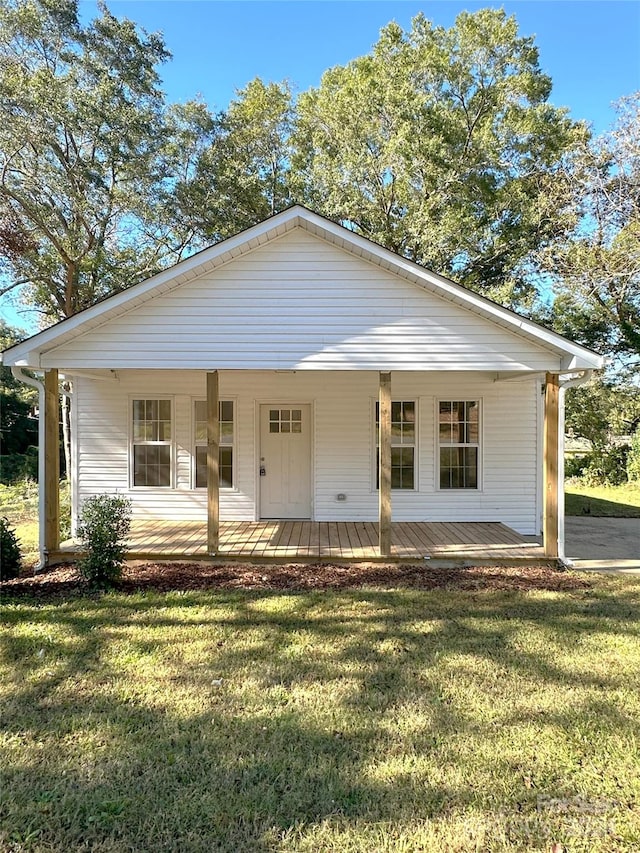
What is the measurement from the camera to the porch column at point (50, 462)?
21.9ft

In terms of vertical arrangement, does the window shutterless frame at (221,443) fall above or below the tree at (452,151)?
below

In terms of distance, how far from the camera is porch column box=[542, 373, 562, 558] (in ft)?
22.2

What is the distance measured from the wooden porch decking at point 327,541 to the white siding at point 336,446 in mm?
357

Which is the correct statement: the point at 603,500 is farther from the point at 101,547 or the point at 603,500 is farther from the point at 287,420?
the point at 101,547

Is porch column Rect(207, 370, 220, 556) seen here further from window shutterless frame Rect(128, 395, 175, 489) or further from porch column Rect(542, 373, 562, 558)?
porch column Rect(542, 373, 562, 558)

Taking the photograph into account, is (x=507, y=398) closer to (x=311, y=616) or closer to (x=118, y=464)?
(x=311, y=616)

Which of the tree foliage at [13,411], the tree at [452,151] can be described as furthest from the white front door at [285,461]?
the tree foliage at [13,411]

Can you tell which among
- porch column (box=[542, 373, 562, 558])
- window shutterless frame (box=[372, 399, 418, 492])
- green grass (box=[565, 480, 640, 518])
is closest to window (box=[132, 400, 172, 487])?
window shutterless frame (box=[372, 399, 418, 492])

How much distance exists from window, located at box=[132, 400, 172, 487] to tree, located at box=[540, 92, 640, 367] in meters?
12.6

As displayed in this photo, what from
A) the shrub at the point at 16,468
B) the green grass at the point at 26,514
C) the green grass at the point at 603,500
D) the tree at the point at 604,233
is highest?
the tree at the point at 604,233

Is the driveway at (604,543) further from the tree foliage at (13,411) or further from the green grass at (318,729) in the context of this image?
the tree foliage at (13,411)

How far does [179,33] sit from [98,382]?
13.5 m

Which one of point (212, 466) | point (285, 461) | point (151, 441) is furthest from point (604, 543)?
point (151, 441)

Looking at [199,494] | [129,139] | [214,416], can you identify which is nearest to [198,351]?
[214,416]
